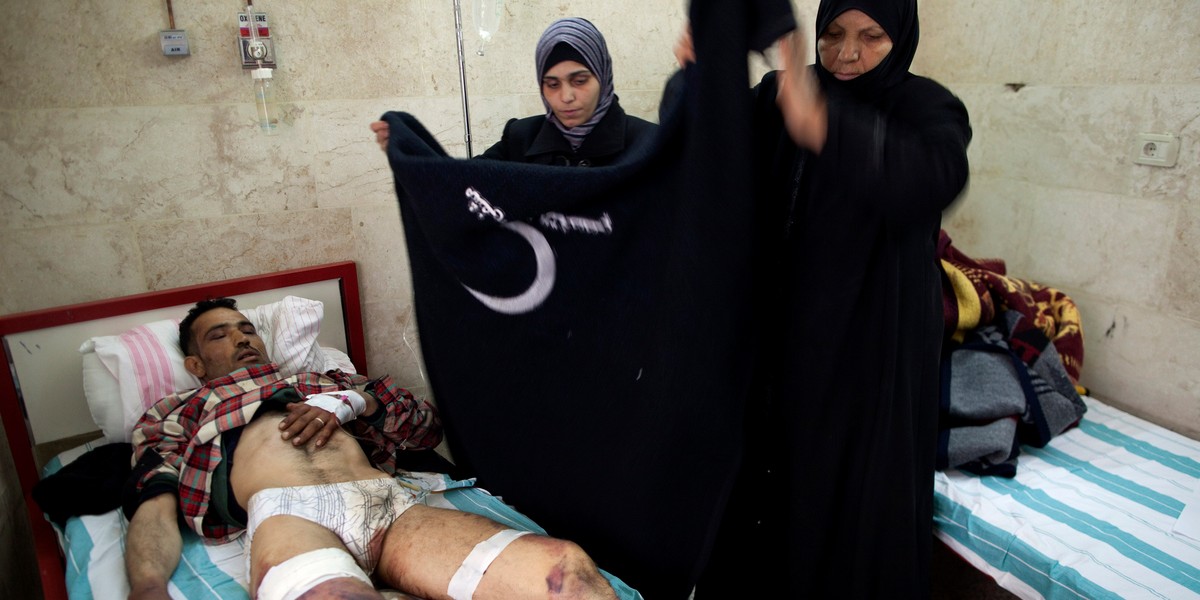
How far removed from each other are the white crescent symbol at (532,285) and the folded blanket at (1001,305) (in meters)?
1.40

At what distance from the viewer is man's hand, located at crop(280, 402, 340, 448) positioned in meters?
1.62

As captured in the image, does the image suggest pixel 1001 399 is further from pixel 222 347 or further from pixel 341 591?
pixel 222 347

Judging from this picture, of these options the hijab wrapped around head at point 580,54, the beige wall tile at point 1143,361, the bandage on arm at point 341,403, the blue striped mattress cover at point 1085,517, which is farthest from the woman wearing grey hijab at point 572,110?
the beige wall tile at point 1143,361

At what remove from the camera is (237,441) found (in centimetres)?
169

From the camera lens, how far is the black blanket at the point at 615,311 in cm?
108

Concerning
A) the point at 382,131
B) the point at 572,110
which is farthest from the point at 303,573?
the point at 572,110

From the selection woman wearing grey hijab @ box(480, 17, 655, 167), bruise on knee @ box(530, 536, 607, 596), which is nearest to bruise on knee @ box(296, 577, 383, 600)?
bruise on knee @ box(530, 536, 607, 596)

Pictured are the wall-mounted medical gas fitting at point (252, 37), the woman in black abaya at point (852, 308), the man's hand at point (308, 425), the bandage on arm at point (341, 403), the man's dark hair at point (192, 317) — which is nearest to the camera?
the woman in black abaya at point (852, 308)

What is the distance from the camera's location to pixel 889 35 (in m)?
1.21

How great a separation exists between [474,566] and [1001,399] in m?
1.48

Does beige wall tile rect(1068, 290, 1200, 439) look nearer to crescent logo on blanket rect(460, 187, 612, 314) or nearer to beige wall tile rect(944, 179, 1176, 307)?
beige wall tile rect(944, 179, 1176, 307)

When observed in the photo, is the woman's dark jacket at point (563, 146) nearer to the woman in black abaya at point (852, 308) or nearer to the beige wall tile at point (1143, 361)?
the woman in black abaya at point (852, 308)

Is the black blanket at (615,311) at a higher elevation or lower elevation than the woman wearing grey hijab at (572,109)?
lower

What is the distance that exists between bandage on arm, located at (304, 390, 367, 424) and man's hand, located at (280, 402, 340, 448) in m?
0.02
